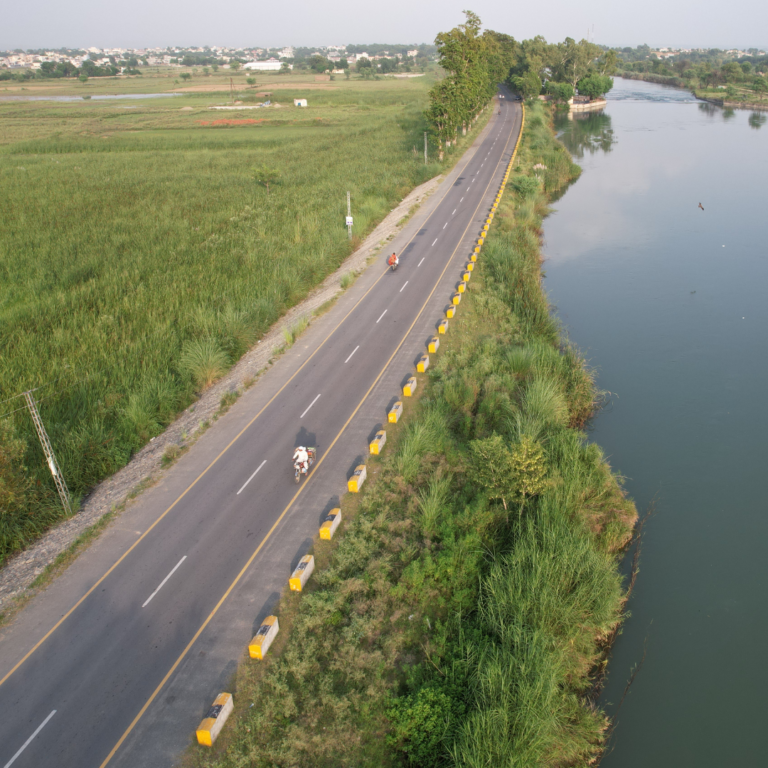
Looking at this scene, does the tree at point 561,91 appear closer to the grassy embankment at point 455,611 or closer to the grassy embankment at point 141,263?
the grassy embankment at point 141,263

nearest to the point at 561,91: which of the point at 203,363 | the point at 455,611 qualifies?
the point at 203,363

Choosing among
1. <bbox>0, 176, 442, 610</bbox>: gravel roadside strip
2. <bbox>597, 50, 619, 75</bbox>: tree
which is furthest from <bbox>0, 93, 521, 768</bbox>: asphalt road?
<bbox>597, 50, 619, 75</bbox>: tree

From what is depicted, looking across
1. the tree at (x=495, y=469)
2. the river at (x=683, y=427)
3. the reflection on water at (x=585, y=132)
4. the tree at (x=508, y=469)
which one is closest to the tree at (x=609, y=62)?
the reflection on water at (x=585, y=132)

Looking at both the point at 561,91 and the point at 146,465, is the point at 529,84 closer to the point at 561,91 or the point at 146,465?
the point at 561,91

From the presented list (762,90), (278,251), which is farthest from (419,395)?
(762,90)

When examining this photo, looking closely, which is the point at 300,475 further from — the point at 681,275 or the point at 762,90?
the point at 762,90

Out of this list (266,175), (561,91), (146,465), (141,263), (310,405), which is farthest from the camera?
(561,91)
